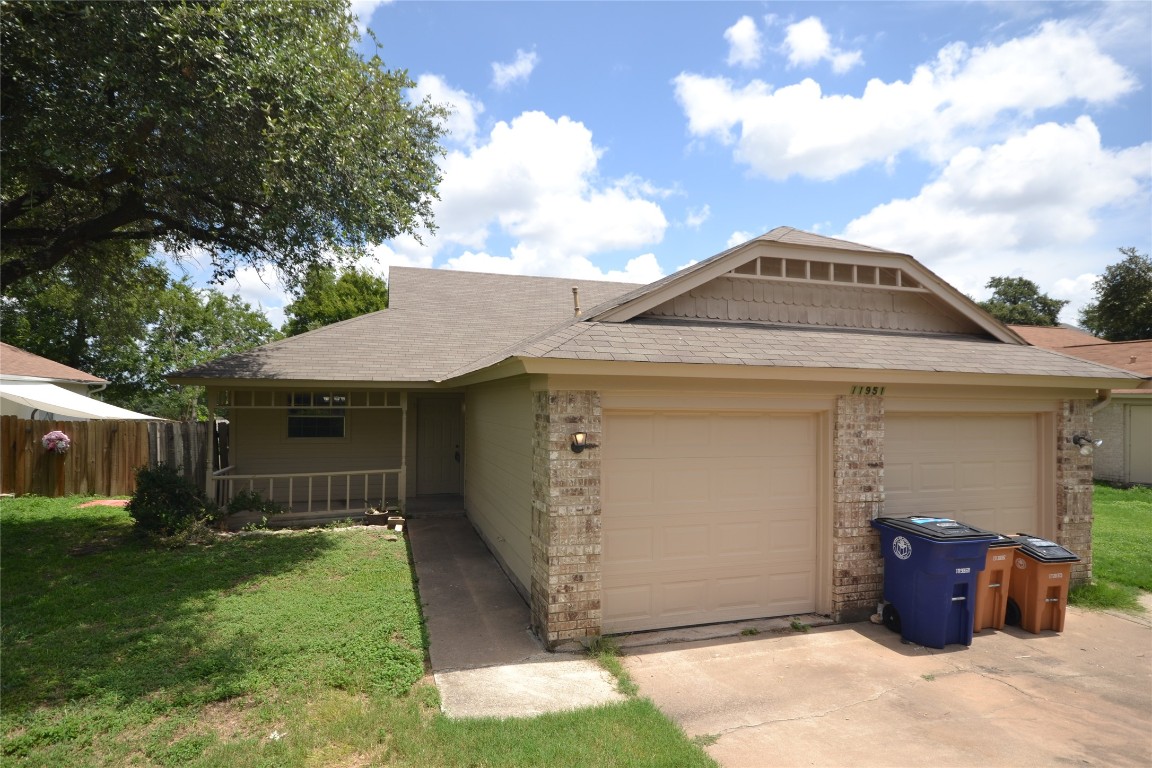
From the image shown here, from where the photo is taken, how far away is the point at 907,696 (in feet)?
15.8

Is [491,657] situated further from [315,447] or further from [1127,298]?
[1127,298]

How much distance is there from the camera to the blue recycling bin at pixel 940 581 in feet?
18.8

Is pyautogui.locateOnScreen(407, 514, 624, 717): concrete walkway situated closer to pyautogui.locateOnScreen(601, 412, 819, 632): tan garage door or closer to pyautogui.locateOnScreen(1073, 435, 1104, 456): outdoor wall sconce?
pyautogui.locateOnScreen(601, 412, 819, 632): tan garage door

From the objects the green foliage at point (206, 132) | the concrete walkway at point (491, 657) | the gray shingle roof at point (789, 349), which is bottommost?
the concrete walkway at point (491, 657)

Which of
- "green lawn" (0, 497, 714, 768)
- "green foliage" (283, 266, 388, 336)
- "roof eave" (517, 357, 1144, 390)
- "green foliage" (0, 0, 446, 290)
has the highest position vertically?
"green foliage" (283, 266, 388, 336)

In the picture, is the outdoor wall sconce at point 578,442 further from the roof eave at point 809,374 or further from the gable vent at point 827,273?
the gable vent at point 827,273

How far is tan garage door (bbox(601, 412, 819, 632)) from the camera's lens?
19.6 feet

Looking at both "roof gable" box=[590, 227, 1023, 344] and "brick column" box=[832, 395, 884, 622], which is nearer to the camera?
"brick column" box=[832, 395, 884, 622]

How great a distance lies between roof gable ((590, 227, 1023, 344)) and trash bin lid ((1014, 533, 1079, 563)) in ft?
9.81

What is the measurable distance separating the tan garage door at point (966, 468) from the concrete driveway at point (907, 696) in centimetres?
146

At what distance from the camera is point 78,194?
966 cm

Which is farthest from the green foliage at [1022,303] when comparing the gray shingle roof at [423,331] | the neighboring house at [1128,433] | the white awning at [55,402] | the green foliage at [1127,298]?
the white awning at [55,402]

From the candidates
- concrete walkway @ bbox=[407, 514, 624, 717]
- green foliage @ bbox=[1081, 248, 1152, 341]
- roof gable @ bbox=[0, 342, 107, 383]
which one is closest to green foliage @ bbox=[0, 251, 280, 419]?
roof gable @ bbox=[0, 342, 107, 383]

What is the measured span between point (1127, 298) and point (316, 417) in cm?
4125
